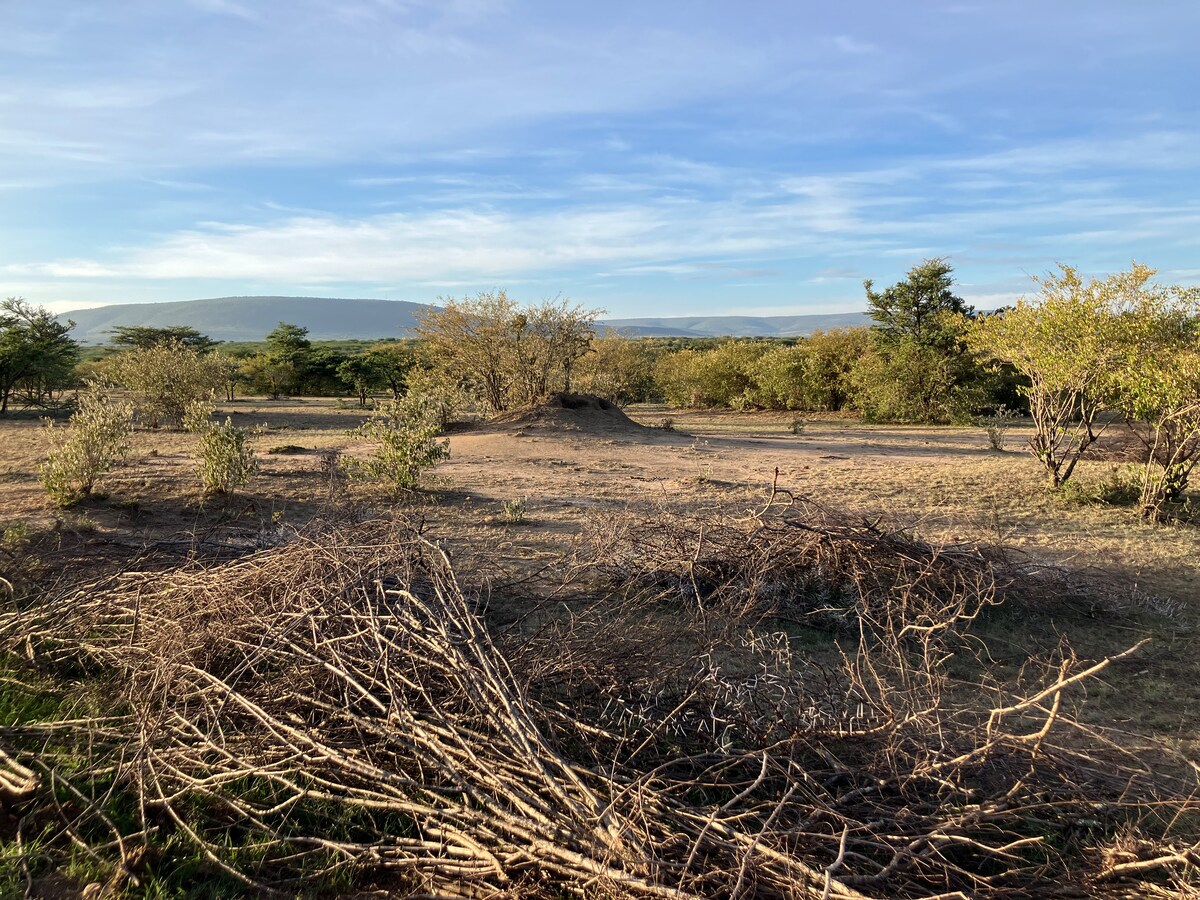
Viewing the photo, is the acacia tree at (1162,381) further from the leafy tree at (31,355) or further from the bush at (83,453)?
the leafy tree at (31,355)

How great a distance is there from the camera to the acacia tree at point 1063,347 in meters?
8.64

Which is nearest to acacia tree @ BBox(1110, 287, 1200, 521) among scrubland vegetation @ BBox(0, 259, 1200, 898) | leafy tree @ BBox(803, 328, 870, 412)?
scrubland vegetation @ BBox(0, 259, 1200, 898)

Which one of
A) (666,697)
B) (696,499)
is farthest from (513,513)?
(666,697)

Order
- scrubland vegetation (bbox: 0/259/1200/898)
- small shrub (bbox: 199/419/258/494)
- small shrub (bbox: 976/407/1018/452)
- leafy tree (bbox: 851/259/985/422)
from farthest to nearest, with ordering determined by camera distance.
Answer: leafy tree (bbox: 851/259/985/422), small shrub (bbox: 976/407/1018/452), small shrub (bbox: 199/419/258/494), scrubland vegetation (bbox: 0/259/1200/898)

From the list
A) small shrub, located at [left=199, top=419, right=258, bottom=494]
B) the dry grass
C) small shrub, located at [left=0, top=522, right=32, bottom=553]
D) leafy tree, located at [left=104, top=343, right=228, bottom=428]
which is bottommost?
the dry grass

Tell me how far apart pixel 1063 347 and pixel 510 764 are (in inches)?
361

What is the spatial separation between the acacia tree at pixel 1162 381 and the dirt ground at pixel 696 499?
1.96 ft

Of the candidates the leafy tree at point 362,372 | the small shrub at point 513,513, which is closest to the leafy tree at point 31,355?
the leafy tree at point 362,372

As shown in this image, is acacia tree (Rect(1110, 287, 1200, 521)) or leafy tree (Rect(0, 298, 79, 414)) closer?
acacia tree (Rect(1110, 287, 1200, 521))

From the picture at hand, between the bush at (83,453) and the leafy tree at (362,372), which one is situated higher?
the leafy tree at (362,372)

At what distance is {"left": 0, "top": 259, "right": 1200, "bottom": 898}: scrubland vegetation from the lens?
2.45 metres

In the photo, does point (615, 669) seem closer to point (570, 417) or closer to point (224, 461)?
point (224, 461)

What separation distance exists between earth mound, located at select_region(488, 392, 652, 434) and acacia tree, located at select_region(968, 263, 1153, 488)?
826 centimetres

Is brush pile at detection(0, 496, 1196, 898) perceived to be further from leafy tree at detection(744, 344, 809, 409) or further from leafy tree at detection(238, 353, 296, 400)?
leafy tree at detection(238, 353, 296, 400)
